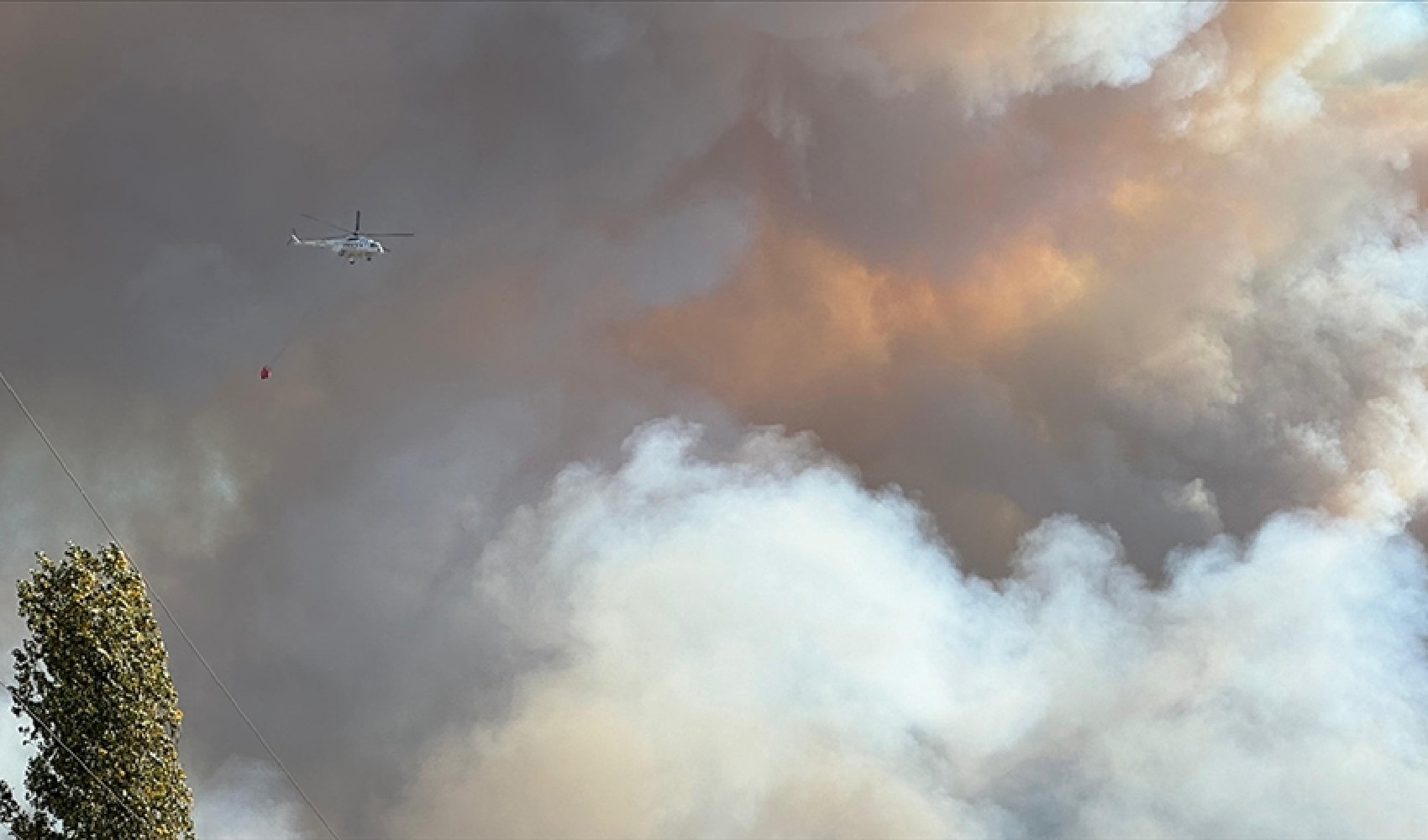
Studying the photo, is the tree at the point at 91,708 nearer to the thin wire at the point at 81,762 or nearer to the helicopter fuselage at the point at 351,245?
the thin wire at the point at 81,762

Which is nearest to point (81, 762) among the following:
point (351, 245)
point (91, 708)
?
point (91, 708)

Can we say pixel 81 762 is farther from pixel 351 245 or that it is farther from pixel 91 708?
pixel 351 245

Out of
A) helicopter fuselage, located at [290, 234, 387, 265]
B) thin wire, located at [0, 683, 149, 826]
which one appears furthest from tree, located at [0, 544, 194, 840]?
helicopter fuselage, located at [290, 234, 387, 265]

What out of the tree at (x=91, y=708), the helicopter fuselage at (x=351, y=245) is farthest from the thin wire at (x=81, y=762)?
the helicopter fuselage at (x=351, y=245)

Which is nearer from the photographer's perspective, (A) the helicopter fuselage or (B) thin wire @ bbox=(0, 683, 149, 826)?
(B) thin wire @ bbox=(0, 683, 149, 826)

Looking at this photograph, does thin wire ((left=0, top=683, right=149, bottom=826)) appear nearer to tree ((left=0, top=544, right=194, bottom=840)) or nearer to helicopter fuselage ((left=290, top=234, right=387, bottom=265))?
tree ((left=0, top=544, right=194, bottom=840))

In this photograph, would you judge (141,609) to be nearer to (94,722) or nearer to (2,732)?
(94,722)

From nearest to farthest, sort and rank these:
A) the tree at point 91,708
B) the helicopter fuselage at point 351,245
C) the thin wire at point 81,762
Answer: the tree at point 91,708 → the thin wire at point 81,762 → the helicopter fuselage at point 351,245

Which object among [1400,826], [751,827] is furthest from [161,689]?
[1400,826]
